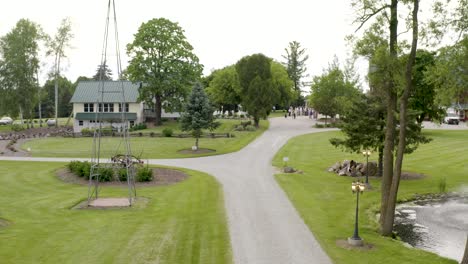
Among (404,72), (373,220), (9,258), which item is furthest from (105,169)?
(404,72)

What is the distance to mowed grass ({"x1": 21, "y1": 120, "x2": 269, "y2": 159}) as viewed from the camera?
43312mm

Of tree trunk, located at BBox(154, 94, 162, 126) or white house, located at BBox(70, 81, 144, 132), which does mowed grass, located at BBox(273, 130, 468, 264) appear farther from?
white house, located at BBox(70, 81, 144, 132)

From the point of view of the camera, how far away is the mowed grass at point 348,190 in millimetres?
16719

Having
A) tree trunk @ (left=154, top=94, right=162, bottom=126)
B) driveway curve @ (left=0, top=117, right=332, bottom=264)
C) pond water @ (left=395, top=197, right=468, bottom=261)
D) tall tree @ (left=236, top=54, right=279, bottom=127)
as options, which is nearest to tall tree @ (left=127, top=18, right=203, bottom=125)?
tree trunk @ (left=154, top=94, right=162, bottom=126)

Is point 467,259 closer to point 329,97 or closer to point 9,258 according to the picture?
point 9,258

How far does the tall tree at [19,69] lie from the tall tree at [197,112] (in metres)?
34.9

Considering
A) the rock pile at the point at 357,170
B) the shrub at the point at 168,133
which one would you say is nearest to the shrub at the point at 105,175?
the rock pile at the point at 357,170

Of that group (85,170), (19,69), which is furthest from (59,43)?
(85,170)

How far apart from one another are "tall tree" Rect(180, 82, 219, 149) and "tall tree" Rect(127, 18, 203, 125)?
20307 millimetres

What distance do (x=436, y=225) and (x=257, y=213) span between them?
8603mm

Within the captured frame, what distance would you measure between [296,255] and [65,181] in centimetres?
1959

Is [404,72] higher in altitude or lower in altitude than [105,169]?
higher

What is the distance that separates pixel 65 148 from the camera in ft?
158

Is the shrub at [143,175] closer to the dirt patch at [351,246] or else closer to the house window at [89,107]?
the dirt patch at [351,246]
